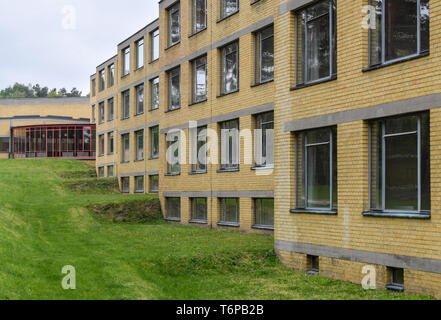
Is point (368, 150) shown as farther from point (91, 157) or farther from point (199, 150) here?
point (91, 157)

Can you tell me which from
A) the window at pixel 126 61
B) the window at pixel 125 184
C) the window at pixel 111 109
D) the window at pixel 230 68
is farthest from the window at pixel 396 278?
the window at pixel 111 109

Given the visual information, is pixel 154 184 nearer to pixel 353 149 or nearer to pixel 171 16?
pixel 171 16

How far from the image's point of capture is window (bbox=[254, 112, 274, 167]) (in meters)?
19.9

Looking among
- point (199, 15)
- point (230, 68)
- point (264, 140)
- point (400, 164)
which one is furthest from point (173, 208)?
point (400, 164)

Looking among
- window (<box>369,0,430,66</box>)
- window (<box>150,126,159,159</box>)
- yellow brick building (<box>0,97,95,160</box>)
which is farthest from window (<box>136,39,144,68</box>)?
window (<box>369,0,430,66</box>)

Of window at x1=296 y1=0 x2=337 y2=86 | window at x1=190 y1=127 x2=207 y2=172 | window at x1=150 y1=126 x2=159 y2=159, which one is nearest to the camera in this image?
window at x1=296 y1=0 x2=337 y2=86

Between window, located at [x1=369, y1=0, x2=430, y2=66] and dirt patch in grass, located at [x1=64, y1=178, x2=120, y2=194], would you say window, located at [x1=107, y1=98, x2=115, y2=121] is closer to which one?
dirt patch in grass, located at [x1=64, y1=178, x2=120, y2=194]

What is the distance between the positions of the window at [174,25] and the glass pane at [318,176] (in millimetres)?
14611

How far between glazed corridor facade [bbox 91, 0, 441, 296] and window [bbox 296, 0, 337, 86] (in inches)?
1.3

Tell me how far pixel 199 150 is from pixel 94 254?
9.91m

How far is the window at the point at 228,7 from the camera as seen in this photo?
22.3 m
